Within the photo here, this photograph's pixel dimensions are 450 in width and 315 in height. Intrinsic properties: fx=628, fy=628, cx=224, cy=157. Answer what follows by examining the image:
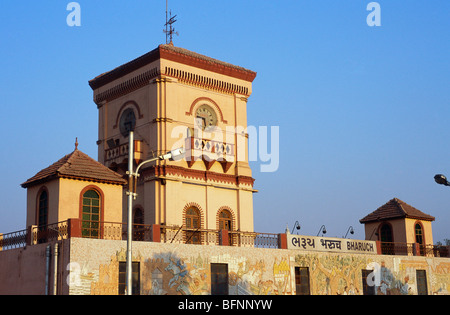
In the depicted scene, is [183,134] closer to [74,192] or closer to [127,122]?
[127,122]

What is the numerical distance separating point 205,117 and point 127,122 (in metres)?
4.91

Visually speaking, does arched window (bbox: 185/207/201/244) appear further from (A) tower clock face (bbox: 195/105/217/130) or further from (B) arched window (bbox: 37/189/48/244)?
(B) arched window (bbox: 37/189/48/244)

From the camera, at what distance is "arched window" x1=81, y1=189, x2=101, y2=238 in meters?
28.4

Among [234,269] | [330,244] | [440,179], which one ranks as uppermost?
[440,179]

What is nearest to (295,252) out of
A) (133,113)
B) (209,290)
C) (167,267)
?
(209,290)

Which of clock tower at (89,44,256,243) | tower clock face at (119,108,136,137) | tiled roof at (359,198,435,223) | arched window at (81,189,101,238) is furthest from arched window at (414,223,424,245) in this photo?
arched window at (81,189,101,238)

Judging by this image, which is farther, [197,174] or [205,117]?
[205,117]

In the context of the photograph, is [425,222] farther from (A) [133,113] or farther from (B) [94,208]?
(B) [94,208]

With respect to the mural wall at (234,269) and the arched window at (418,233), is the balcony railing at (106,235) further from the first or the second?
the arched window at (418,233)

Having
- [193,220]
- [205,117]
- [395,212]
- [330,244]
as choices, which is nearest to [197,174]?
[193,220]

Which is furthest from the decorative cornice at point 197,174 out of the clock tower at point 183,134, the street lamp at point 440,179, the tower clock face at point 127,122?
the street lamp at point 440,179

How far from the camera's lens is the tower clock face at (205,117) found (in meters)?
38.3

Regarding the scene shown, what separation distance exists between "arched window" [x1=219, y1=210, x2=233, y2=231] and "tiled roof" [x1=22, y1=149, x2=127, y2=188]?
951 cm

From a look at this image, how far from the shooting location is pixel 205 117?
38.8m
